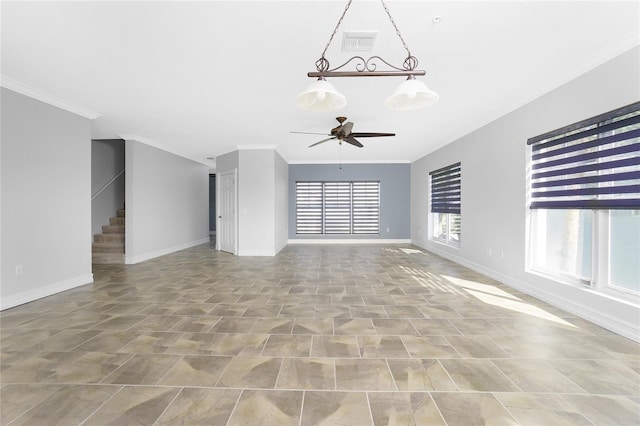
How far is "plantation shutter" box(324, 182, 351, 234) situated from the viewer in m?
8.89

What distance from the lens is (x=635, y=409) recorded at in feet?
5.08

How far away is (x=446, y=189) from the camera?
248 inches

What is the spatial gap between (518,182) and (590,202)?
41.4 inches

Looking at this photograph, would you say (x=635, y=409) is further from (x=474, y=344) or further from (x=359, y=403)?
(x=359, y=403)

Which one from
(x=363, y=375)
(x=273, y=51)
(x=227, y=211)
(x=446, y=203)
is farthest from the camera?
(x=227, y=211)

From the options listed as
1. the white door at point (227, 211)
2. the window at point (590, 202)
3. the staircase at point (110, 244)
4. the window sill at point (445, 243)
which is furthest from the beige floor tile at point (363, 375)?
the staircase at point (110, 244)

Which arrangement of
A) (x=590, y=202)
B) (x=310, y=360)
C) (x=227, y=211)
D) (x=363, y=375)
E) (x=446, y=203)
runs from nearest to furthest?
(x=363, y=375), (x=310, y=360), (x=590, y=202), (x=446, y=203), (x=227, y=211)

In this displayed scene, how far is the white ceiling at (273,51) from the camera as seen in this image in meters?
2.07

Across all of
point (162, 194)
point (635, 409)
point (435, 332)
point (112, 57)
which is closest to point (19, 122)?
point (112, 57)

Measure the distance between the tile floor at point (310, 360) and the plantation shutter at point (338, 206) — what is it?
16.9ft

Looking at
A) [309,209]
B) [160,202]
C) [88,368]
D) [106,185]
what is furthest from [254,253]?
[88,368]

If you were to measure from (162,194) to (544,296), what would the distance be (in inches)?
291

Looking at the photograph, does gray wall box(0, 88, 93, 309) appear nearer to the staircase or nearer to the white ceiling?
the white ceiling

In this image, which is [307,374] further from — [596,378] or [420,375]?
[596,378]
